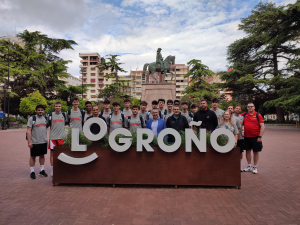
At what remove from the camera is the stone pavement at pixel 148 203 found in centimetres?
337

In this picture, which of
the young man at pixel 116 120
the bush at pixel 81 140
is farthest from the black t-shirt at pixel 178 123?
the bush at pixel 81 140

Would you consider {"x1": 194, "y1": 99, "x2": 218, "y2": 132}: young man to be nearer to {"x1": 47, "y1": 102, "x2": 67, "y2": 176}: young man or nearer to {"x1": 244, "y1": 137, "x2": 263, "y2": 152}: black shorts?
{"x1": 244, "y1": 137, "x2": 263, "y2": 152}: black shorts

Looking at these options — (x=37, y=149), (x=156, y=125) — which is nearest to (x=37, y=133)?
(x=37, y=149)

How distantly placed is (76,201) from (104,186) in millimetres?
944

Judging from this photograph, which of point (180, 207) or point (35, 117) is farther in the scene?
point (35, 117)

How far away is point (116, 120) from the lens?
553 cm

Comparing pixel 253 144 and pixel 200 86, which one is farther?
pixel 200 86

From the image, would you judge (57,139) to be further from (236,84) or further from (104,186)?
(236,84)

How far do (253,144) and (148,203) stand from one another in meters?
3.72

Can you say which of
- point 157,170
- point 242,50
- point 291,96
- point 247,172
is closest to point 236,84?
point 242,50

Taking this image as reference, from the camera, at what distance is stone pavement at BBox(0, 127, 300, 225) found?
3371mm

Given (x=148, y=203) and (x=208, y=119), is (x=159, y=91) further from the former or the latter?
(x=148, y=203)

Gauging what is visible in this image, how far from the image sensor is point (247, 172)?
6281 millimetres

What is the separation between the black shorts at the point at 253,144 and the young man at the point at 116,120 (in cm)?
354
